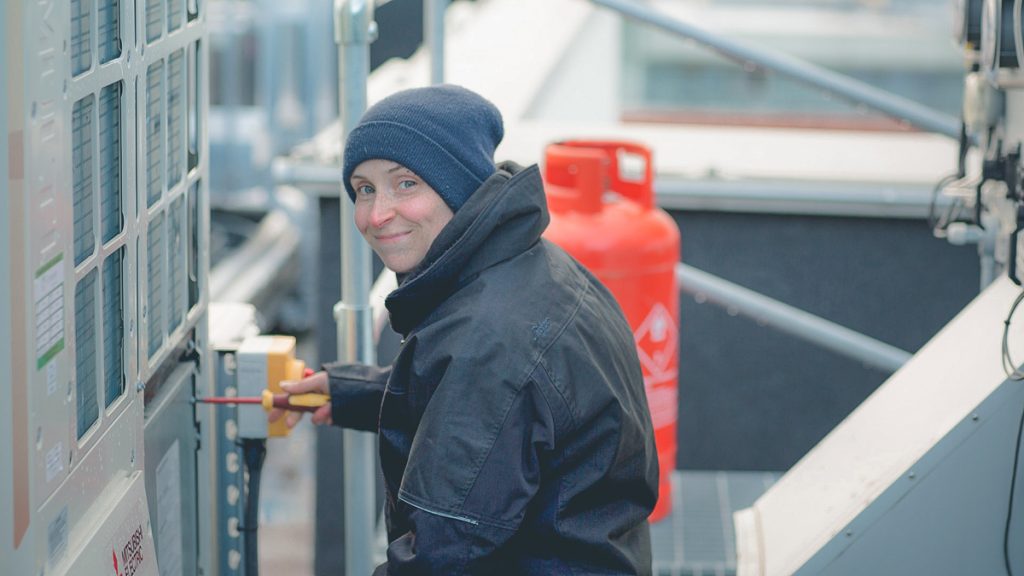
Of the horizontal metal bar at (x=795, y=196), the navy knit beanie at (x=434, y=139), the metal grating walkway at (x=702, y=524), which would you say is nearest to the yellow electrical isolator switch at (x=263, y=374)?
the navy knit beanie at (x=434, y=139)

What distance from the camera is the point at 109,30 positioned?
6.41 ft

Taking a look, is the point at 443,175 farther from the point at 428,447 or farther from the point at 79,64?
the point at 79,64

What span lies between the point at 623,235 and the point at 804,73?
2.77 ft

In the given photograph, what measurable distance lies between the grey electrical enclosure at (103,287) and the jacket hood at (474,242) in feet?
1.27

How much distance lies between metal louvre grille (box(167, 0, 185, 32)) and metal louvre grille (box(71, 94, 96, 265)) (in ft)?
1.79

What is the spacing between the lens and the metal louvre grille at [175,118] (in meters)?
2.40

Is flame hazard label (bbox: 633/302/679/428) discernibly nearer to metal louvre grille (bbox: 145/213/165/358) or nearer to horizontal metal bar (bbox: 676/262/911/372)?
horizontal metal bar (bbox: 676/262/911/372)

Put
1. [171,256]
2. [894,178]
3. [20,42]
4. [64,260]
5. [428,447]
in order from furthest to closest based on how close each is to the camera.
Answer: [894,178], [171,256], [428,447], [64,260], [20,42]

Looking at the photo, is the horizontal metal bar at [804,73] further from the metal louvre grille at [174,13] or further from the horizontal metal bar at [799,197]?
the metal louvre grille at [174,13]

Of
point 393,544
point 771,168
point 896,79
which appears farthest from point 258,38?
point 896,79

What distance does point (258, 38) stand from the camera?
30.7 feet

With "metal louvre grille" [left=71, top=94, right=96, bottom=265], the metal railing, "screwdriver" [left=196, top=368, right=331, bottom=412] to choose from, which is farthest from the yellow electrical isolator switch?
"metal louvre grille" [left=71, top=94, right=96, bottom=265]

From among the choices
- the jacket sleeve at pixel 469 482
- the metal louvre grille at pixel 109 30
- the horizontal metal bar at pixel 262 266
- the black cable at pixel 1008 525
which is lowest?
the horizontal metal bar at pixel 262 266

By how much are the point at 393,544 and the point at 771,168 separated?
269 cm
